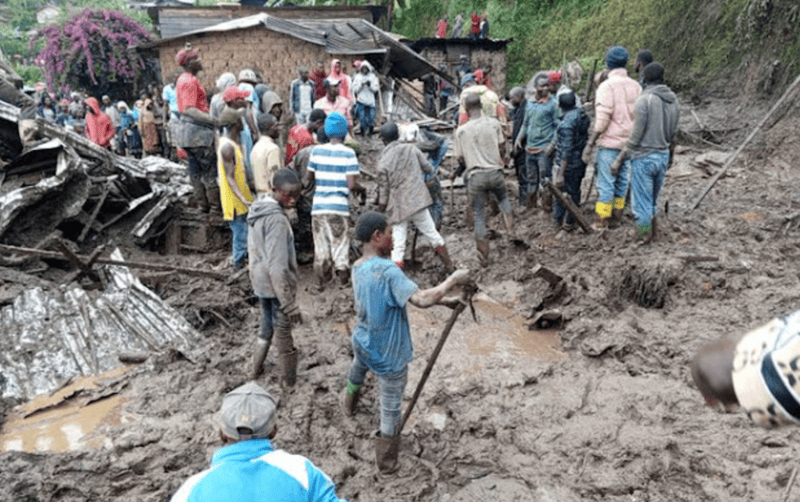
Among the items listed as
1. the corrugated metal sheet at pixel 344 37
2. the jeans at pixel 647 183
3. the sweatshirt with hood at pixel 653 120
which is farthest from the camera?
the corrugated metal sheet at pixel 344 37

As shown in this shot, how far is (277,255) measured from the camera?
4.50 meters

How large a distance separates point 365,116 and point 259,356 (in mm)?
8664

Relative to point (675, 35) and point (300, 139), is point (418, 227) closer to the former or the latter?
point (300, 139)

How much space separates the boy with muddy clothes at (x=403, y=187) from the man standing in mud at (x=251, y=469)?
4.40 m

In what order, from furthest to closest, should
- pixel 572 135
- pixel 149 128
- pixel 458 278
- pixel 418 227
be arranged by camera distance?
pixel 149 128 → pixel 572 135 → pixel 418 227 → pixel 458 278

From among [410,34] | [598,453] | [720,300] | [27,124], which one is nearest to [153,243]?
[27,124]

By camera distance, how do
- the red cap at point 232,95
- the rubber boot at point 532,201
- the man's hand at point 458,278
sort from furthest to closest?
the rubber boot at point 532,201 → the red cap at point 232,95 → the man's hand at point 458,278

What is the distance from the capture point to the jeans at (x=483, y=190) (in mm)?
6961

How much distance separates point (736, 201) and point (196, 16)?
15025 mm

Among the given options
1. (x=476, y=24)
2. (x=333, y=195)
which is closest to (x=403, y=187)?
(x=333, y=195)

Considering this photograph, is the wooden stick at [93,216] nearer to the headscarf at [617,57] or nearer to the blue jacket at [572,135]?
the blue jacket at [572,135]

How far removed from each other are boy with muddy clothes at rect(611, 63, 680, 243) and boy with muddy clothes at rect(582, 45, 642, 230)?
0.25 metres

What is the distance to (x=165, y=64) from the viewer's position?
13.6 meters

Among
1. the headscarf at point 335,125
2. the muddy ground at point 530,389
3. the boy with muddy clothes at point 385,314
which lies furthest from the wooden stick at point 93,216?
the boy with muddy clothes at point 385,314
